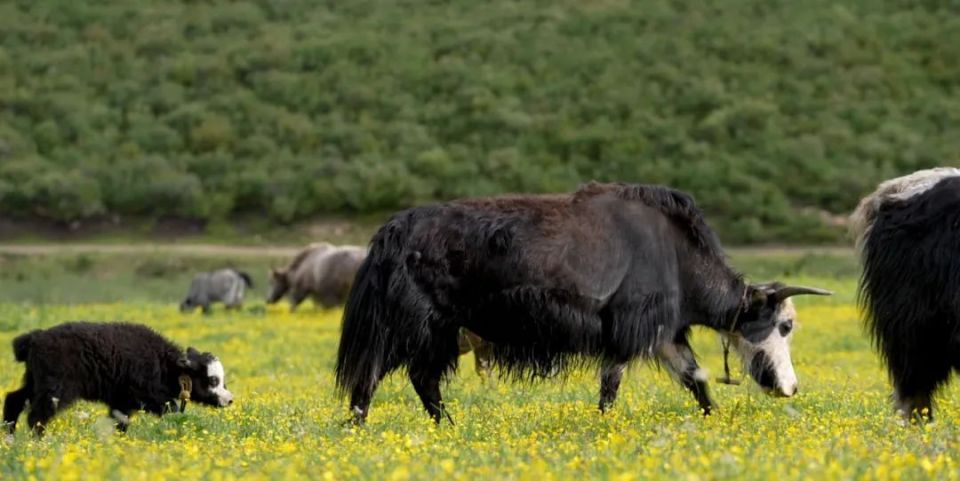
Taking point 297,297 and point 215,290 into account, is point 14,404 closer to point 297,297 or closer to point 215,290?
point 215,290

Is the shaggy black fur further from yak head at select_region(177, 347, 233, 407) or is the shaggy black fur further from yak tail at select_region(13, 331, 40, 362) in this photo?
yak tail at select_region(13, 331, 40, 362)

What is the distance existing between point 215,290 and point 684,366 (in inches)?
793

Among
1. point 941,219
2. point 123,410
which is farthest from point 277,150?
point 941,219

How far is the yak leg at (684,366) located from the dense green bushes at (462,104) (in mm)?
32667

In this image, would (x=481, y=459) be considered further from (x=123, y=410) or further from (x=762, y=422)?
(x=123, y=410)

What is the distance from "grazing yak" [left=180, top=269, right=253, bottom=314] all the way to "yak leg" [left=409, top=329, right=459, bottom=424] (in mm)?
18983

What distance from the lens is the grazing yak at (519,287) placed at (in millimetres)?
10289

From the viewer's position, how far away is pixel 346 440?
28.1 feet

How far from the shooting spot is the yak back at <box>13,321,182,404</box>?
11.3 m

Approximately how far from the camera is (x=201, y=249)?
136 feet

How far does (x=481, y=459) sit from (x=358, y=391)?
315 cm

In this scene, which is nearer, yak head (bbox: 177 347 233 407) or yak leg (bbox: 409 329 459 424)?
yak leg (bbox: 409 329 459 424)

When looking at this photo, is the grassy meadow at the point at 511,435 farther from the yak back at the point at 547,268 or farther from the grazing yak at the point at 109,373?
the yak back at the point at 547,268

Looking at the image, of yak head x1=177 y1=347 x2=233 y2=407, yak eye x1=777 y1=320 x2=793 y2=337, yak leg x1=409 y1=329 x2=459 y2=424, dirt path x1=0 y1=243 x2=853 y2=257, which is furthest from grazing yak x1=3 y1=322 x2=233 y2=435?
dirt path x1=0 y1=243 x2=853 y2=257
